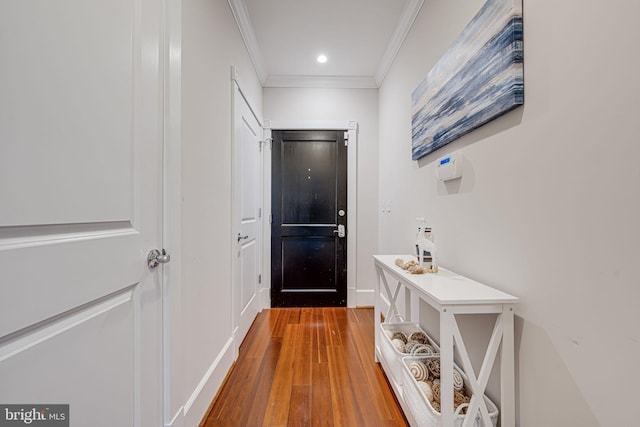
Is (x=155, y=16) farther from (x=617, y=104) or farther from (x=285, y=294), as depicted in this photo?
(x=285, y=294)

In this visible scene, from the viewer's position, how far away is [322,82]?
306cm

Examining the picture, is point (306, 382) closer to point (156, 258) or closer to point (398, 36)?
point (156, 258)

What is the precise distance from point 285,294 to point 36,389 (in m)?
2.57

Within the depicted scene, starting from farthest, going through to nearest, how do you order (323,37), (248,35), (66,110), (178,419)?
(323,37)
(248,35)
(178,419)
(66,110)

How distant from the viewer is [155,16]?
3.18 ft

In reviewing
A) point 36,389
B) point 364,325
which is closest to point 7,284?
point 36,389

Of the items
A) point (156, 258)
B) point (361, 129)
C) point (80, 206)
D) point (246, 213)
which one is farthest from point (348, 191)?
point (80, 206)

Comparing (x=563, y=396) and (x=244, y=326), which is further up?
(x=563, y=396)

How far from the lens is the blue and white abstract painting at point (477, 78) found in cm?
95

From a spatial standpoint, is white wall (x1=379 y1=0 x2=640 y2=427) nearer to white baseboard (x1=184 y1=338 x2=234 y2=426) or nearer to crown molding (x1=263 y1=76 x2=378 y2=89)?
white baseboard (x1=184 y1=338 x2=234 y2=426)

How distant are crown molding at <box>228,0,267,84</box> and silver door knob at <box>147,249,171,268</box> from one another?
1.83 meters

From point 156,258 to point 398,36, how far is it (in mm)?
2489

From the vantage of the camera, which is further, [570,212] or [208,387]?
[208,387]

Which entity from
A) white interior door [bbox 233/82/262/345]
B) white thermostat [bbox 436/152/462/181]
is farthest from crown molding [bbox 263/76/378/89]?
white thermostat [bbox 436/152/462/181]
